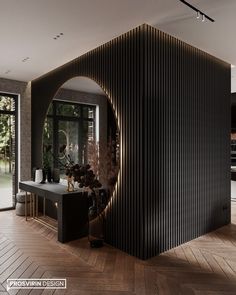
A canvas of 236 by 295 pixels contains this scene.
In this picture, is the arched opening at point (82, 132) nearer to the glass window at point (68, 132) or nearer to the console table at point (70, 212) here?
the glass window at point (68, 132)

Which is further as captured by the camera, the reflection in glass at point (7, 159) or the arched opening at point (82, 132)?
the reflection in glass at point (7, 159)

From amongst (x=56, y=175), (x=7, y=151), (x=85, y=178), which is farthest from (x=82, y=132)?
(x=7, y=151)

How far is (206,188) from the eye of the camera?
4805 millimetres

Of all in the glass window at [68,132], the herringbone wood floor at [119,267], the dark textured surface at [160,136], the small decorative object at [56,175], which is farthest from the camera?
the small decorative object at [56,175]

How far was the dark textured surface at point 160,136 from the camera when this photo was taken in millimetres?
3688

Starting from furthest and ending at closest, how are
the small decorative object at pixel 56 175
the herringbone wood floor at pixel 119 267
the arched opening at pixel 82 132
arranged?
the small decorative object at pixel 56 175 < the arched opening at pixel 82 132 < the herringbone wood floor at pixel 119 267

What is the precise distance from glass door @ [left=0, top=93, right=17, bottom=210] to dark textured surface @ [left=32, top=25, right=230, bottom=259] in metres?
2.23

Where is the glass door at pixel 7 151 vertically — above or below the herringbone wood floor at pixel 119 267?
above

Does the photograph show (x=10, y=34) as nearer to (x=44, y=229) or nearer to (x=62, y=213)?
(x=62, y=213)

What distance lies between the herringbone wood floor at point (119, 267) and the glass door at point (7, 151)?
78.6 inches

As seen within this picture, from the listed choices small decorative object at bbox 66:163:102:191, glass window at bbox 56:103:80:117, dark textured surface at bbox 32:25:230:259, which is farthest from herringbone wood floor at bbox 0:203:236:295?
glass window at bbox 56:103:80:117

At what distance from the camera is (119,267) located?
3404 millimetres

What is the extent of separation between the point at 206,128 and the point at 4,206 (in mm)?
4939

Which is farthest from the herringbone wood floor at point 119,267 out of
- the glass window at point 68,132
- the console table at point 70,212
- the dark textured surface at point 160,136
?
the glass window at point 68,132
